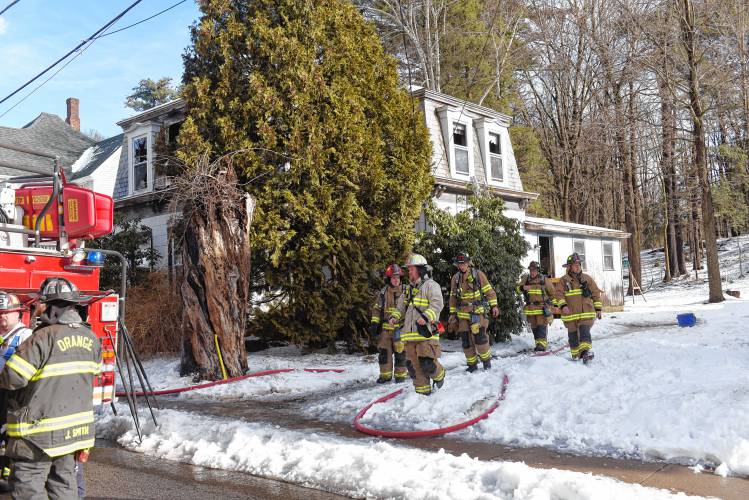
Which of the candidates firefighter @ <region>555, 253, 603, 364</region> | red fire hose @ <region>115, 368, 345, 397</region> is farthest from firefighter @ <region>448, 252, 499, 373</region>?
red fire hose @ <region>115, 368, 345, 397</region>

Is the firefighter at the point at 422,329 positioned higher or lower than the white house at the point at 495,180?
lower

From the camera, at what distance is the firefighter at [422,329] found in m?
7.84

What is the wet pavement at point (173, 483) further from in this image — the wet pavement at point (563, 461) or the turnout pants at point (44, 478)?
the wet pavement at point (563, 461)

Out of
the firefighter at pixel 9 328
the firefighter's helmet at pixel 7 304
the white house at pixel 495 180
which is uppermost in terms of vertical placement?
the white house at pixel 495 180

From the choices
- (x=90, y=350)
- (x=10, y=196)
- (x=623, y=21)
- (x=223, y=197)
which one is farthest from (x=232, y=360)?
(x=623, y=21)

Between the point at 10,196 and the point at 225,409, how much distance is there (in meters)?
3.92

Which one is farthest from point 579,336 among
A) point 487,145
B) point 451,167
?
point 487,145

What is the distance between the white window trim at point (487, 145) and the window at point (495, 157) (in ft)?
0.26

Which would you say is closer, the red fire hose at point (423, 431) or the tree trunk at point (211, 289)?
the red fire hose at point (423, 431)

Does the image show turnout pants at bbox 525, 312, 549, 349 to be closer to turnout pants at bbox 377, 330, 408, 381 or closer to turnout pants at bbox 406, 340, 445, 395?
turnout pants at bbox 377, 330, 408, 381

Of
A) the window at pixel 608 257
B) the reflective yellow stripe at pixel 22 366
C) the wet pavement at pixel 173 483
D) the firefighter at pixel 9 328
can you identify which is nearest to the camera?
the reflective yellow stripe at pixel 22 366

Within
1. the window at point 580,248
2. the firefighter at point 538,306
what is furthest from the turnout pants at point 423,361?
the window at point 580,248

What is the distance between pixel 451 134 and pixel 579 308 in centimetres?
1033

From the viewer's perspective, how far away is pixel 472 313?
376 inches
